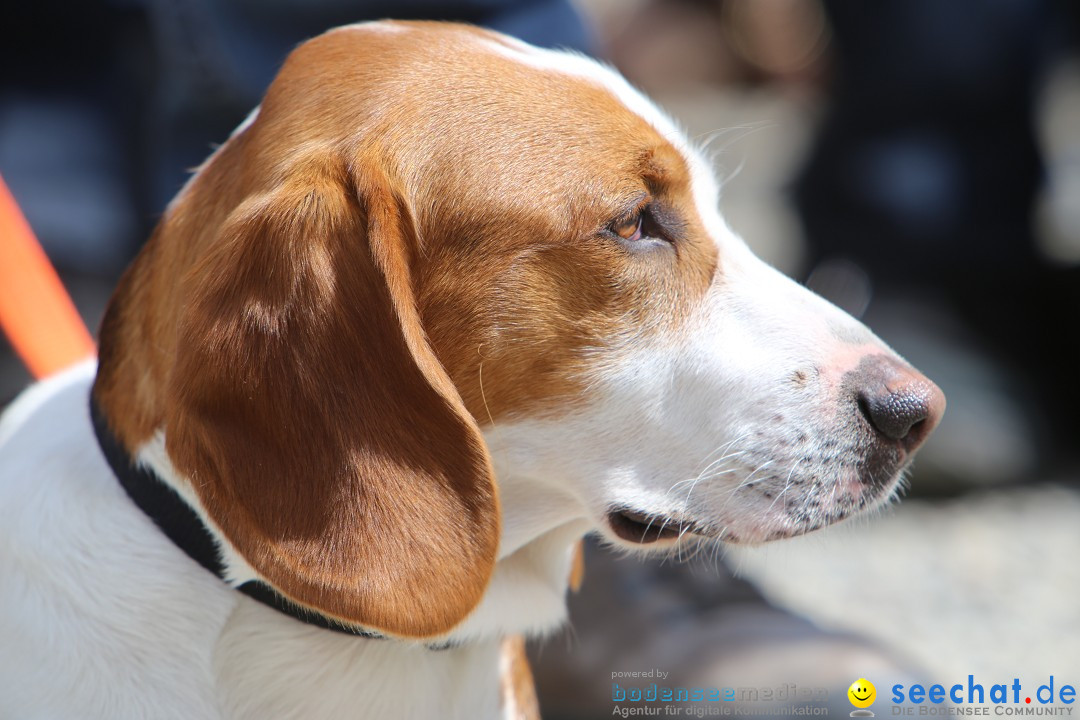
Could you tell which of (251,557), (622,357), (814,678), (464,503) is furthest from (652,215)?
(814,678)

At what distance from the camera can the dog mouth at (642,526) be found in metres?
1.75

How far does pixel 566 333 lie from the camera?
1.70 metres

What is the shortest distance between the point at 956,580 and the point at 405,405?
109 inches

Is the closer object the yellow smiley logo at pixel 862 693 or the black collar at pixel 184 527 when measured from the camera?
the black collar at pixel 184 527

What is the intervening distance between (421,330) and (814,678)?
1.38m

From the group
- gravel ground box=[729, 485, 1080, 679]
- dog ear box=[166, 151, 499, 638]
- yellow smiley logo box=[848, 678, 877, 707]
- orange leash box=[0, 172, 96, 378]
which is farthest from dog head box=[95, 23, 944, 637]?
gravel ground box=[729, 485, 1080, 679]

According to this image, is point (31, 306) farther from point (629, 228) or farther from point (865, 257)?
point (865, 257)

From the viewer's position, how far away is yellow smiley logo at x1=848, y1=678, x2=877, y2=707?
2.38 metres

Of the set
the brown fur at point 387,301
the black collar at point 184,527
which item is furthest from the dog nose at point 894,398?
the black collar at point 184,527

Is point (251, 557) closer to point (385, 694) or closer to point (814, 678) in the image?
point (385, 694)

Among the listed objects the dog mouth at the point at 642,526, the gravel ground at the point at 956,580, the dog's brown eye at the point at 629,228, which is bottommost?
the gravel ground at the point at 956,580

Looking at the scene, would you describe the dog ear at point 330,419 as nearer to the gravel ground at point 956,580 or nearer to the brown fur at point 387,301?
the brown fur at point 387,301

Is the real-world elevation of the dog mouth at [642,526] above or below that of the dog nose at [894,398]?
below

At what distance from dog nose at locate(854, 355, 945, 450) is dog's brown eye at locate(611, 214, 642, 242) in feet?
1.32
